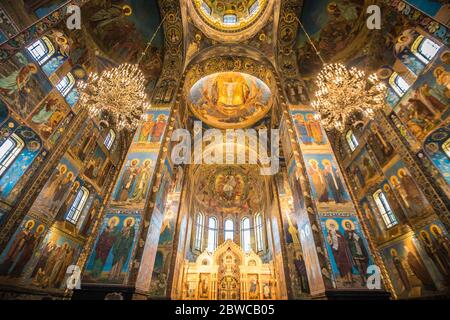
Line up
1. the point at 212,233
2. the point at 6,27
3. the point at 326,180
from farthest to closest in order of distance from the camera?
the point at 212,233
the point at 326,180
the point at 6,27

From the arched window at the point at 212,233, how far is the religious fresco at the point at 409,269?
1538 cm

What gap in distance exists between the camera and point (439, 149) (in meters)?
7.40

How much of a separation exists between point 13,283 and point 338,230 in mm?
11609

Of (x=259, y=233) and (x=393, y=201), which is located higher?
(x=259, y=233)

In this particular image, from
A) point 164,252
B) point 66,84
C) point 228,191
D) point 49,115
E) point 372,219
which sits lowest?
point 164,252

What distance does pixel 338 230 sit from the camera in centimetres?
745

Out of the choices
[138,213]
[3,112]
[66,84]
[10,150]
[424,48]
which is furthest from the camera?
[66,84]

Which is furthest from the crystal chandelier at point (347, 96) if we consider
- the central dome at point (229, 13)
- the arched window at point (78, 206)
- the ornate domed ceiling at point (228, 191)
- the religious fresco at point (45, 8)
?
the ornate domed ceiling at point (228, 191)

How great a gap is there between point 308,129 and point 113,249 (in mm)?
9453

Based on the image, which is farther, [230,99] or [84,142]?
[230,99]

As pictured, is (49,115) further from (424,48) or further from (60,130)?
(424,48)

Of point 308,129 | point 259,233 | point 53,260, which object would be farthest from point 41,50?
point 259,233
